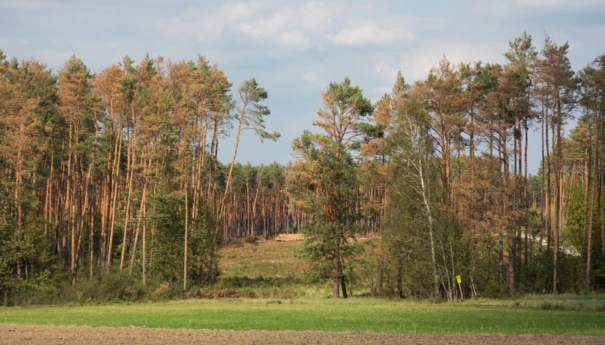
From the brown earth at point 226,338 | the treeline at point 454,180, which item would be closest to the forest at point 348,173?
the treeline at point 454,180

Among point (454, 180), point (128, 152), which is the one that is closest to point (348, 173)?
point (454, 180)

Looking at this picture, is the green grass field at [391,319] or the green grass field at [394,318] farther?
the green grass field at [394,318]

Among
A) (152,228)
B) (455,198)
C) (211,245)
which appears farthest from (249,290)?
(455,198)

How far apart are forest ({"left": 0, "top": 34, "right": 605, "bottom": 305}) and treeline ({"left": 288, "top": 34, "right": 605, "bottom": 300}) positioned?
0.40 ft

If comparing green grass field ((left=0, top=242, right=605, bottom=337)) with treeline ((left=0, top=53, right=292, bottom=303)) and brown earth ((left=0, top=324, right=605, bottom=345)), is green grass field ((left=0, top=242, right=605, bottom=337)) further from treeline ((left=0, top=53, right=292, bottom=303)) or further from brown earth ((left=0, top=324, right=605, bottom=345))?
treeline ((left=0, top=53, right=292, bottom=303))

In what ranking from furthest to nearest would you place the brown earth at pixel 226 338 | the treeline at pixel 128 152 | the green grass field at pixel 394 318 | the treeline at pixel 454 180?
the treeline at pixel 128 152 → the treeline at pixel 454 180 → the green grass field at pixel 394 318 → the brown earth at pixel 226 338

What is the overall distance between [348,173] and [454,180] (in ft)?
29.7

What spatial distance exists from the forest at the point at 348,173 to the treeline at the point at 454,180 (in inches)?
4.8

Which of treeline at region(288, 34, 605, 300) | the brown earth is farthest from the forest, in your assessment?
the brown earth

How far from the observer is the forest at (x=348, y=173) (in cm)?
4006

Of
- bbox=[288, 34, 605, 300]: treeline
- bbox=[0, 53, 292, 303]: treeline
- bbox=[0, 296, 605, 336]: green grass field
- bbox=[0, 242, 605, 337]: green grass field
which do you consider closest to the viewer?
bbox=[0, 296, 605, 336]: green grass field

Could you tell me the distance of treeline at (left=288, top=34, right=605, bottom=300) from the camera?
39.3m

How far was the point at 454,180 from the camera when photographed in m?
50.2

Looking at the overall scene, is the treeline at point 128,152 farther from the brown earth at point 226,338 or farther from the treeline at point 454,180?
the brown earth at point 226,338
